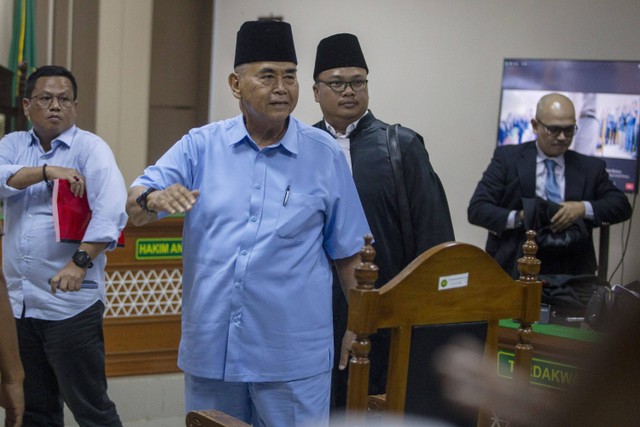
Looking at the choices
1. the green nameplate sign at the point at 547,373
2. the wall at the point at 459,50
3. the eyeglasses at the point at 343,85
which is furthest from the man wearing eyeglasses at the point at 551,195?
the wall at the point at 459,50

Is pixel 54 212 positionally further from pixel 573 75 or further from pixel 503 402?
pixel 573 75

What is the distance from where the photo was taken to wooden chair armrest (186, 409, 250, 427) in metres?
1.68

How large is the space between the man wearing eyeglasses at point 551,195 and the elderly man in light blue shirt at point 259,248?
4.86 feet

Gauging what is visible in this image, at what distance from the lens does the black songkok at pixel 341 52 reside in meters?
2.67

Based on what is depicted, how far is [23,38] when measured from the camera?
5730 mm

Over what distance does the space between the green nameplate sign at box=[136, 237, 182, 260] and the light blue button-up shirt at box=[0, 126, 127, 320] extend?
1.17 metres

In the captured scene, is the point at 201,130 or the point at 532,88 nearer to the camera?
the point at 201,130

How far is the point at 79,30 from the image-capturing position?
5.89 meters

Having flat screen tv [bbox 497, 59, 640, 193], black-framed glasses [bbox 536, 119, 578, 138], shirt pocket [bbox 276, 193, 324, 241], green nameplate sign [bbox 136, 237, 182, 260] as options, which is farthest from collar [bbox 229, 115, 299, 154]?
flat screen tv [bbox 497, 59, 640, 193]

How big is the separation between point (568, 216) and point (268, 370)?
1.74 meters

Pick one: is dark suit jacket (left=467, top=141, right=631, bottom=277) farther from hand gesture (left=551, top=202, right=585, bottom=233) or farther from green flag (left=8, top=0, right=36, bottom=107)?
green flag (left=8, top=0, right=36, bottom=107)

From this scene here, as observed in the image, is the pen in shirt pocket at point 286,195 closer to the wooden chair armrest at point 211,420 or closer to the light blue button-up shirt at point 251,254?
the light blue button-up shirt at point 251,254

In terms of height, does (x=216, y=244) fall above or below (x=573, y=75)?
below

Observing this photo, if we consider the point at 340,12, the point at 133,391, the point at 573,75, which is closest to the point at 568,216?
the point at 573,75
